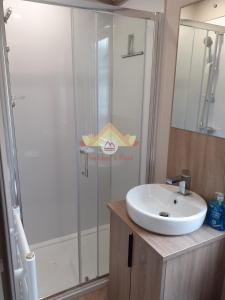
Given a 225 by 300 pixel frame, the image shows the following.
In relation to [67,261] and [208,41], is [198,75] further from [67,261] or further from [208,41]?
[67,261]

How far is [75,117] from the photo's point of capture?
2.21 m

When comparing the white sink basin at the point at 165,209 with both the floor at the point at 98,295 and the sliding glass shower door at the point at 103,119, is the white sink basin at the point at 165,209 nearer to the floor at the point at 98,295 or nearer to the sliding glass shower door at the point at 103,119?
the sliding glass shower door at the point at 103,119

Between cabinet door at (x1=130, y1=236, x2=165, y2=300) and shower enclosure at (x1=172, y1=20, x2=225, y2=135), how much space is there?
29.1 inches

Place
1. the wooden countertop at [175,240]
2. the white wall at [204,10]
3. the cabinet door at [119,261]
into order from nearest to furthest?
the wooden countertop at [175,240], the white wall at [204,10], the cabinet door at [119,261]

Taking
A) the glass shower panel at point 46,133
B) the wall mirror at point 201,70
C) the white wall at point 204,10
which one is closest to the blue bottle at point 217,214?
the wall mirror at point 201,70

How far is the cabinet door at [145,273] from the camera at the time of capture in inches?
44.2

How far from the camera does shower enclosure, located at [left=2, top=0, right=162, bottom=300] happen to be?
1935 millimetres

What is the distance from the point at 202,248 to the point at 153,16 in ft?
4.80

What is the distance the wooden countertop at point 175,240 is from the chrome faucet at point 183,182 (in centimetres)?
24

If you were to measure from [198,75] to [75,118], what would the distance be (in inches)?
46.9

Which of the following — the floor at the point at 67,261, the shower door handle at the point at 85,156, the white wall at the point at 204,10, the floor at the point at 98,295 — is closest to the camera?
the white wall at the point at 204,10

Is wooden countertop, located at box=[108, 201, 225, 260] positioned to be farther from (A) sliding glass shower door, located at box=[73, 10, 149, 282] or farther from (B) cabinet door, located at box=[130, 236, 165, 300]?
(A) sliding glass shower door, located at box=[73, 10, 149, 282]

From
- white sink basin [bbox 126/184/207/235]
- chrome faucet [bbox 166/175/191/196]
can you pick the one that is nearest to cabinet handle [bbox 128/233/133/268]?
white sink basin [bbox 126/184/207/235]

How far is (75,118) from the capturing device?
2215 mm
